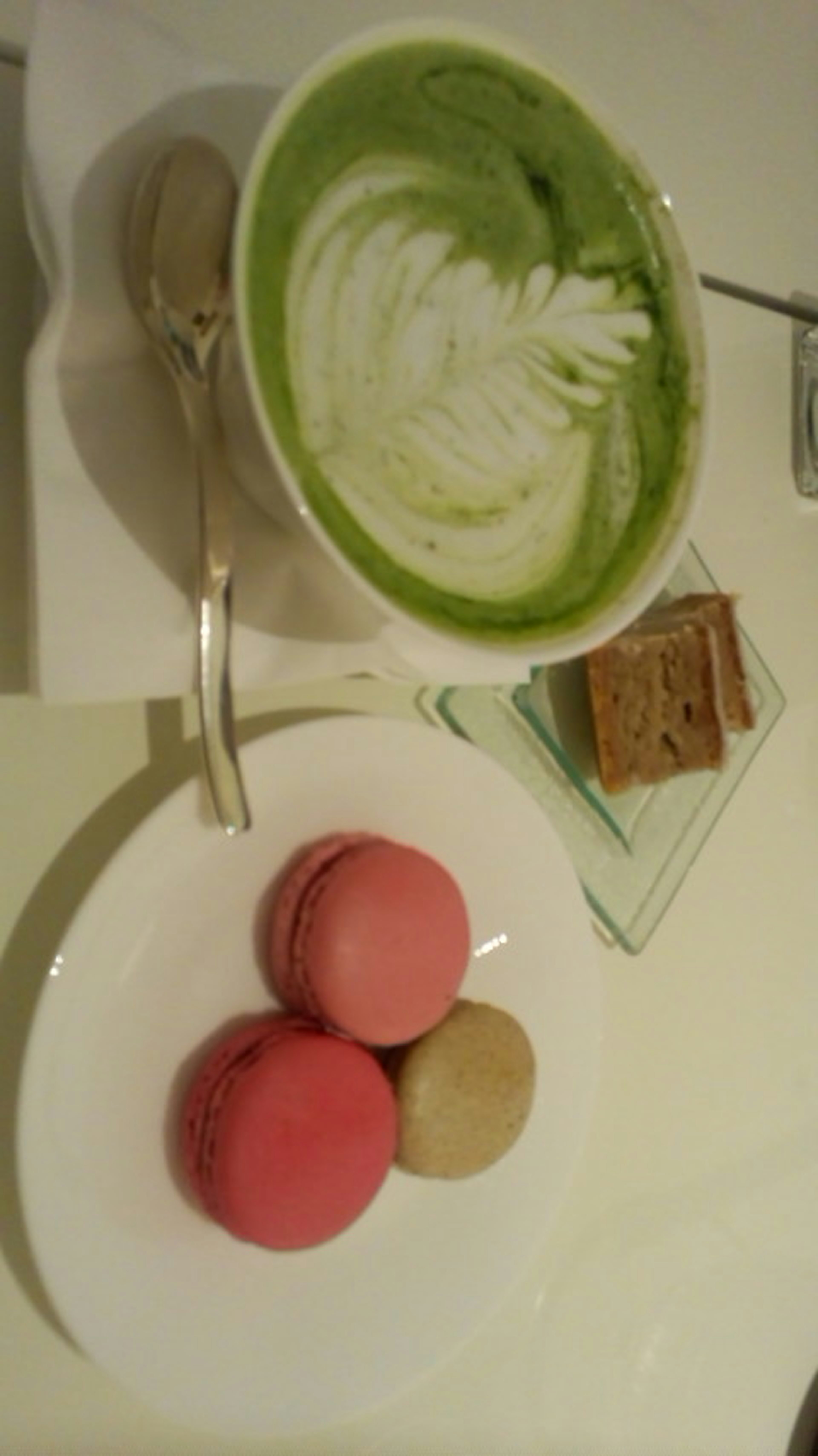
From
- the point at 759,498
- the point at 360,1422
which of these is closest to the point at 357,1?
the point at 759,498

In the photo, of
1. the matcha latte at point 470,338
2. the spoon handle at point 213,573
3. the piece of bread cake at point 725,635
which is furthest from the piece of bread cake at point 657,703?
the spoon handle at point 213,573

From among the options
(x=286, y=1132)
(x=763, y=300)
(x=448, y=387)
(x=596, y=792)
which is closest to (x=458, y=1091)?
(x=286, y=1132)

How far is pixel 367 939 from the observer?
1.66 ft

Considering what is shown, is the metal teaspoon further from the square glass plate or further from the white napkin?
the square glass plate

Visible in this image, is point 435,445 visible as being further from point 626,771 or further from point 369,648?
point 626,771

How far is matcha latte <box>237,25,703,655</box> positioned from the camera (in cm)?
40

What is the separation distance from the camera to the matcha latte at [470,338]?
40 centimetres

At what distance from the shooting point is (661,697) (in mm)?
679

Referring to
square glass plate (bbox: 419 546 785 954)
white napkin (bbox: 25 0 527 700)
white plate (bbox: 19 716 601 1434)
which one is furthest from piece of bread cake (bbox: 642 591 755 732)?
white napkin (bbox: 25 0 527 700)

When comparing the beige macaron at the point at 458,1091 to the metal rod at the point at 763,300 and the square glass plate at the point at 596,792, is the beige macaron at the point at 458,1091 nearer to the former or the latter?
the square glass plate at the point at 596,792

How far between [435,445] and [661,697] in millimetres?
303

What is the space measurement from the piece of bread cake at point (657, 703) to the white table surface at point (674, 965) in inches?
4.2

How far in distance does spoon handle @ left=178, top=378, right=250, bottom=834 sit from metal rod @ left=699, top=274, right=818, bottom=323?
1.51 feet

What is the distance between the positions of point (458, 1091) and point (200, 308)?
1.31 ft
